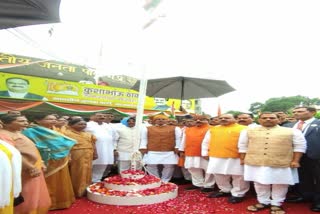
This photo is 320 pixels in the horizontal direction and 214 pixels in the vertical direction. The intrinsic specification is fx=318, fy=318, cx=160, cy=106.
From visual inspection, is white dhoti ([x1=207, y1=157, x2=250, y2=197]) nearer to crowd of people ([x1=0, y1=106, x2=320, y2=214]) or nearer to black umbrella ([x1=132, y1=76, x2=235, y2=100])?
crowd of people ([x1=0, y1=106, x2=320, y2=214])

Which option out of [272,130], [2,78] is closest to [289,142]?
[272,130]

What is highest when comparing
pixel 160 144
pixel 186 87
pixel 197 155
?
pixel 186 87

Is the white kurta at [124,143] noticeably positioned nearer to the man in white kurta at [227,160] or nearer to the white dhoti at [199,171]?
the white dhoti at [199,171]

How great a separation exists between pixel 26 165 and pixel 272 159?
3202 millimetres

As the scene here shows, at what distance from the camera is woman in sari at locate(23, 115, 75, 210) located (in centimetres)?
433

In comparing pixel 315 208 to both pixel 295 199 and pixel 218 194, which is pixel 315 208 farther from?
pixel 218 194

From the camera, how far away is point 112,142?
6.55 m

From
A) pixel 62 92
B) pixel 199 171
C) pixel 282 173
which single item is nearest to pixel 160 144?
pixel 199 171

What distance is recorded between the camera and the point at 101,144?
625 centimetres

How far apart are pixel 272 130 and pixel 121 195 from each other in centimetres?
252

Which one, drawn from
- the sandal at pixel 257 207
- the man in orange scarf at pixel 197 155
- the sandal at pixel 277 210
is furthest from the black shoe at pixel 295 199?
the man in orange scarf at pixel 197 155

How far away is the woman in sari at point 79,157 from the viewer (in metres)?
5.39

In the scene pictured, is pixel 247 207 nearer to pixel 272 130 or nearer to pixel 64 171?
pixel 272 130

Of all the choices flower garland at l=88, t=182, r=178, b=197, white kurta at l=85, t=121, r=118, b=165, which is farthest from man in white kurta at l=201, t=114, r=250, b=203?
white kurta at l=85, t=121, r=118, b=165
